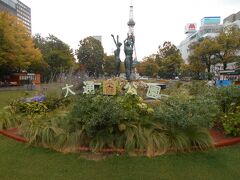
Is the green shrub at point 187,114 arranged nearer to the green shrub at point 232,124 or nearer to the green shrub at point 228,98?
the green shrub at point 232,124

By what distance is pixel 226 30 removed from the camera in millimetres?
48062

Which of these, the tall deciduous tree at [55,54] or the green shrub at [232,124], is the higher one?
the tall deciduous tree at [55,54]

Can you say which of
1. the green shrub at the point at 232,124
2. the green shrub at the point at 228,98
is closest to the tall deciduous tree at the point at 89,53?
the green shrub at the point at 228,98

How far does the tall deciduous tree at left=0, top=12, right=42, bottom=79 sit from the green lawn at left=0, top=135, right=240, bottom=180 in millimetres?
30462

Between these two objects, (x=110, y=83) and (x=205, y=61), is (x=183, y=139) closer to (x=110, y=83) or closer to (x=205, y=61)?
(x=110, y=83)

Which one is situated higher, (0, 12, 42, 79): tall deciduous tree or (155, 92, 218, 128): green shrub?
(0, 12, 42, 79): tall deciduous tree

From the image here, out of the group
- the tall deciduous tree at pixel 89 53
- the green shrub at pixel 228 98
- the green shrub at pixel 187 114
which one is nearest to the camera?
the green shrub at pixel 187 114

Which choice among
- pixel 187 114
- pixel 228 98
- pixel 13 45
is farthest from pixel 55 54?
pixel 187 114

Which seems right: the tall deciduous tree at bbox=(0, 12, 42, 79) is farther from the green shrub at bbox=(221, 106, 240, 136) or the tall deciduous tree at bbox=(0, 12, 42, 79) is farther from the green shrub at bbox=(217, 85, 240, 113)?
the green shrub at bbox=(221, 106, 240, 136)

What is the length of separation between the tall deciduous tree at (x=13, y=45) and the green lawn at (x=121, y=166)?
1199 inches

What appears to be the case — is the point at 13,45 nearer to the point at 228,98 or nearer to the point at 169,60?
the point at 228,98

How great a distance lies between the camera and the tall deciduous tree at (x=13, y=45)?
34844mm

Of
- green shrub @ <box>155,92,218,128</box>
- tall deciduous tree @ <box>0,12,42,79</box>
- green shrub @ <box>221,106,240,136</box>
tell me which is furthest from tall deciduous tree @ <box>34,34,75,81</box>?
green shrub @ <box>155,92,218,128</box>

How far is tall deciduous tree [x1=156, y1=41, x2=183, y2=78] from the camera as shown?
220ft
